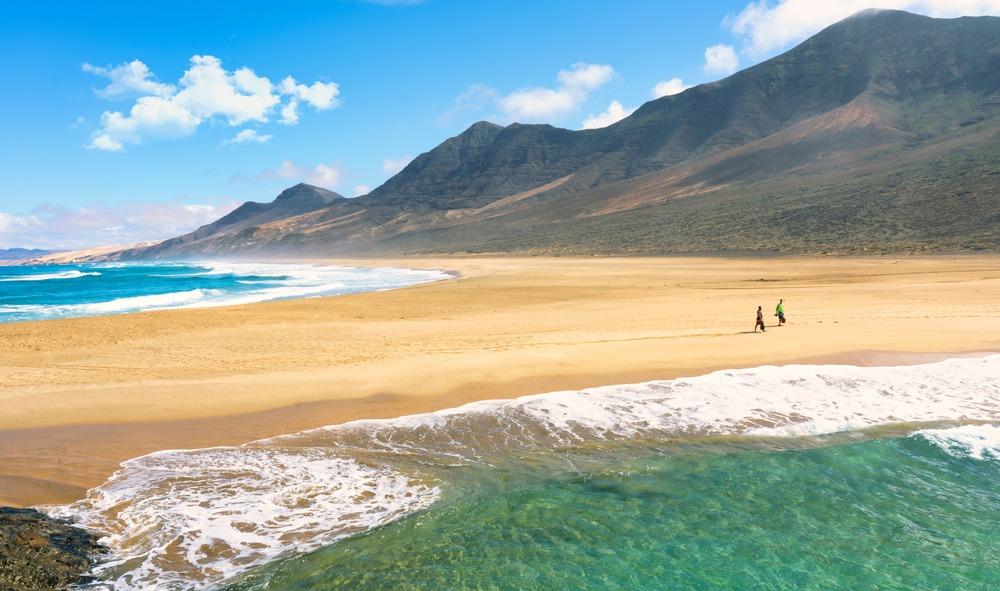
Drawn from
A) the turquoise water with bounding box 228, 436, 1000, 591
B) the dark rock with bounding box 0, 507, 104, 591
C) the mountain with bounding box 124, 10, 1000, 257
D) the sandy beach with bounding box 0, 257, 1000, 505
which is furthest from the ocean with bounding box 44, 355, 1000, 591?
the mountain with bounding box 124, 10, 1000, 257

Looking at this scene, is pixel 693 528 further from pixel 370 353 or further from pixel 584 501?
pixel 370 353

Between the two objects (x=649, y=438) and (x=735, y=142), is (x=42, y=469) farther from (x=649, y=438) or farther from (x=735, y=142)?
(x=735, y=142)

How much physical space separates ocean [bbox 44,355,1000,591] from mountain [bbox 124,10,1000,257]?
48438mm

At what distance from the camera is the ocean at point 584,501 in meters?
6.19

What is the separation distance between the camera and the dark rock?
5480 millimetres

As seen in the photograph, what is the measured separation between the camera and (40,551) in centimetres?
596

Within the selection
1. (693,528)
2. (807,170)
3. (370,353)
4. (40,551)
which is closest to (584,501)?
(693,528)

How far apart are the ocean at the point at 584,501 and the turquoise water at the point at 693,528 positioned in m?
0.03

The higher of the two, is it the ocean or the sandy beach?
the sandy beach

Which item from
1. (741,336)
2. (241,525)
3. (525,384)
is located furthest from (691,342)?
(241,525)

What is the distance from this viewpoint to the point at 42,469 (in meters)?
8.65

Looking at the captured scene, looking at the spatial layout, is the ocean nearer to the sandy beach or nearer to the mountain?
the sandy beach

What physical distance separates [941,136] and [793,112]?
80.1 metres

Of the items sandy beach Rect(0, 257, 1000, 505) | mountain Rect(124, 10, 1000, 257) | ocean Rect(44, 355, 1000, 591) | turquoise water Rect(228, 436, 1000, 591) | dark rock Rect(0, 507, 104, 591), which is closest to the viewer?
dark rock Rect(0, 507, 104, 591)
